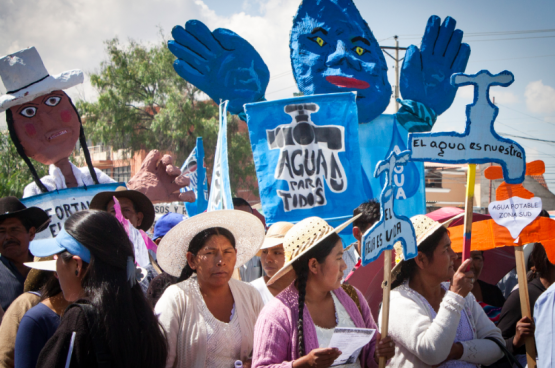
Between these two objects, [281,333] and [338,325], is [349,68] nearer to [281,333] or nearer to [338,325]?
[338,325]

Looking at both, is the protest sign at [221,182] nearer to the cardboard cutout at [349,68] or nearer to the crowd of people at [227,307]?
the cardboard cutout at [349,68]

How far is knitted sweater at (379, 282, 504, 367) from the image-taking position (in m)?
2.19

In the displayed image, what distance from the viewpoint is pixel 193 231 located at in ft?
7.73

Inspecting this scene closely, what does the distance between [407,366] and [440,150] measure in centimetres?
112

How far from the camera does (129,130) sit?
17.3 m

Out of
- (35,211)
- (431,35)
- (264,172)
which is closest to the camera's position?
(35,211)

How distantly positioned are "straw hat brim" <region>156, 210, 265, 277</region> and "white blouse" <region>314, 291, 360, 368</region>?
0.58 m

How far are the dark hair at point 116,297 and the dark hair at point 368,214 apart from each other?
241 cm

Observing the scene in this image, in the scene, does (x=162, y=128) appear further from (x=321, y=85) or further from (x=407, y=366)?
(x=407, y=366)

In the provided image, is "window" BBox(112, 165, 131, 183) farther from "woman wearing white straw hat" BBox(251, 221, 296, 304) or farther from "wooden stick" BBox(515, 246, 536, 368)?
"wooden stick" BBox(515, 246, 536, 368)

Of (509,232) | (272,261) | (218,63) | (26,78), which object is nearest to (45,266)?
(272,261)

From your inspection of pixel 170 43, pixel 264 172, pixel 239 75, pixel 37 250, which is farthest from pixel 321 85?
pixel 37 250

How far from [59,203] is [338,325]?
2440 mm

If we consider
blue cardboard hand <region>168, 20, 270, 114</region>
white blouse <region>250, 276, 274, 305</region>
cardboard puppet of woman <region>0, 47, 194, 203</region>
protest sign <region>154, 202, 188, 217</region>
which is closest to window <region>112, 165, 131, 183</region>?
protest sign <region>154, 202, 188, 217</region>
